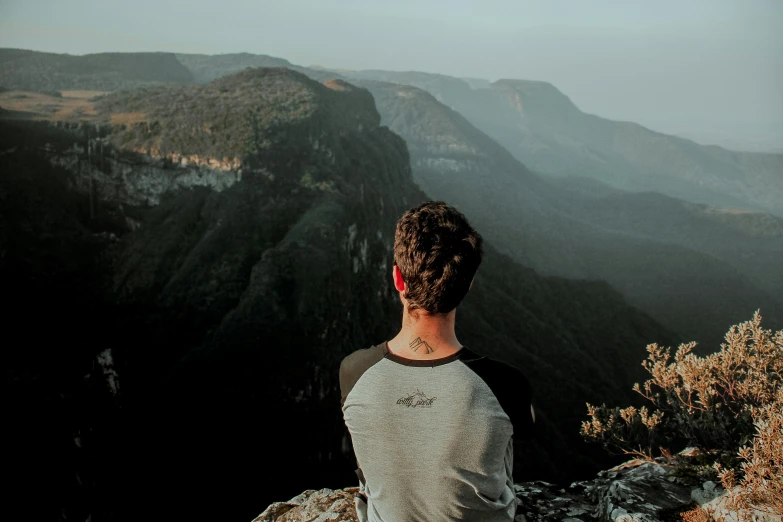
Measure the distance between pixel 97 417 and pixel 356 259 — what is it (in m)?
29.7

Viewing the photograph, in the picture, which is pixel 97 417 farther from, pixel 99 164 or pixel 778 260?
pixel 778 260

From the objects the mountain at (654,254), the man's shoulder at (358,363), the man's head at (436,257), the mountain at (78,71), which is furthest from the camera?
the mountain at (654,254)

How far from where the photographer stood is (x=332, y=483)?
3981 centimetres

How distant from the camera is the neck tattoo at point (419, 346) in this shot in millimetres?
3415

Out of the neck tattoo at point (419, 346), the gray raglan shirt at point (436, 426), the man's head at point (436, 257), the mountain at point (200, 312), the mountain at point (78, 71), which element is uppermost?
the mountain at point (78, 71)

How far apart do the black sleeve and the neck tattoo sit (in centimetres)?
27

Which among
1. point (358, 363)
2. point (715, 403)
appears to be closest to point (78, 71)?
point (715, 403)

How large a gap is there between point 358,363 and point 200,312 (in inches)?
1778

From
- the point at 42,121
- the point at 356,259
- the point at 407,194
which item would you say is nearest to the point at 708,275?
the point at 407,194

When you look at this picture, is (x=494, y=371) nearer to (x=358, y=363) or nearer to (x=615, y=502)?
(x=358, y=363)

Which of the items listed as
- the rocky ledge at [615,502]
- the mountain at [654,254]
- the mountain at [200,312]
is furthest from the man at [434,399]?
the mountain at [654,254]

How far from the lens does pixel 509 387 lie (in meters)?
3.35

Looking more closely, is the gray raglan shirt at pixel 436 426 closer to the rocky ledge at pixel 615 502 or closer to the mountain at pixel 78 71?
the rocky ledge at pixel 615 502

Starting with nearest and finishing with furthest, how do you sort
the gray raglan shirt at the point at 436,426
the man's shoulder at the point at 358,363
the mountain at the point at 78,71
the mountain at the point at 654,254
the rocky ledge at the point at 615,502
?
the gray raglan shirt at the point at 436,426
the man's shoulder at the point at 358,363
the rocky ledge at the point at 615,502
the mountain at the point at 78,71
the mountain at the point at 654,254
